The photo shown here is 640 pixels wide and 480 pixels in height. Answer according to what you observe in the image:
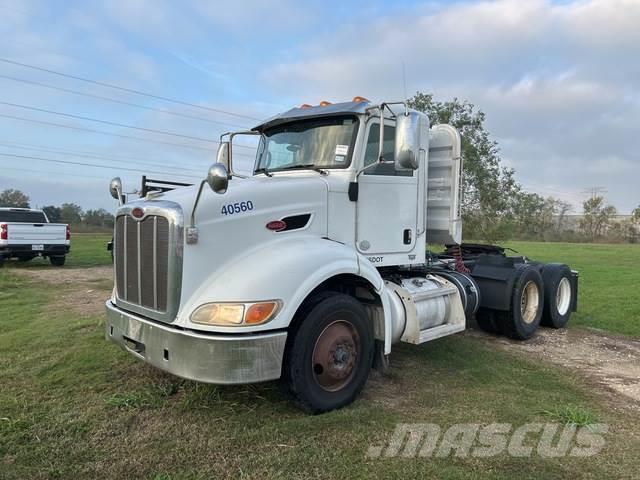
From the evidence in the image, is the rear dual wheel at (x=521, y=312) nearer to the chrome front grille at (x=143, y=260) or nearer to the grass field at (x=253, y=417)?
the grass field at (x=253, y=417)

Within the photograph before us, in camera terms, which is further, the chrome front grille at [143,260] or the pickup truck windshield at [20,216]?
the pickup truck windshield at [20,216]

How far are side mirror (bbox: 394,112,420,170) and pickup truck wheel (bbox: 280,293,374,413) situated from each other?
4.26ft

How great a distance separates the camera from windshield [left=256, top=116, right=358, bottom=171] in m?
5.03

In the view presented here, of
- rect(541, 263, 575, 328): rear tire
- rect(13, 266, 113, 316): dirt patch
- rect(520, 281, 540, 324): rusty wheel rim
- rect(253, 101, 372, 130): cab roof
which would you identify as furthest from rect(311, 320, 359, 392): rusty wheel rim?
rect(13, 266, 113, 316): dirt patch

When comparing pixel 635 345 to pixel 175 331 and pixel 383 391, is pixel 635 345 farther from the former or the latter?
pixel 175 331

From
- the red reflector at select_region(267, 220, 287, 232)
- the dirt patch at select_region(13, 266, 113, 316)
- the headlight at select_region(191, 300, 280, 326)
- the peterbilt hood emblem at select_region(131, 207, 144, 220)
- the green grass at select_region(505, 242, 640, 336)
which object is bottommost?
the green grass at select_region(505, 242, 640, 336)

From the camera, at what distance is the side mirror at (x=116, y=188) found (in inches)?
203

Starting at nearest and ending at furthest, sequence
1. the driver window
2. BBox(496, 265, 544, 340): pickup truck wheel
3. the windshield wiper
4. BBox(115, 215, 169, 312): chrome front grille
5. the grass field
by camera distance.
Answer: the grass field, BBox(115, 215, 169, 312): chrome front grille, the windshield wiper, the driver window, BBox(496, 265, 544, 340): pickup truck wheel

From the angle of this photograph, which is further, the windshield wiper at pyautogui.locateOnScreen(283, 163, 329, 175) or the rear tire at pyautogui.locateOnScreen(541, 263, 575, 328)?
the rear tire at pyautogui.locateOnScreen(541, 263, 575, 328)

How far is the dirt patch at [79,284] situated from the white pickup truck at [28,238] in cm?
80

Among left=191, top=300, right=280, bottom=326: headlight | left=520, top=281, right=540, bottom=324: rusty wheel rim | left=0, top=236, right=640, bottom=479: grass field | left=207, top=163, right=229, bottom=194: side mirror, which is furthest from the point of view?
left=520, top=281, right=540, bottom=324: rusty wheel rim

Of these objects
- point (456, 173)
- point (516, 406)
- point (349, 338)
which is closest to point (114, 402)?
point (349, 338)

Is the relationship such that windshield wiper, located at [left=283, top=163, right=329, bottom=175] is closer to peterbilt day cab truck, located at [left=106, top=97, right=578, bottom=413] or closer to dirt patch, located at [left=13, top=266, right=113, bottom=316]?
peterbilt day cab truck, located at [left=106, top=97, right=578, bottom=413]

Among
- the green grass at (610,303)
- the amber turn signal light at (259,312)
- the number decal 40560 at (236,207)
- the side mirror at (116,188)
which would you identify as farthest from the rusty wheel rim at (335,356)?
the green grass at (610,303)
